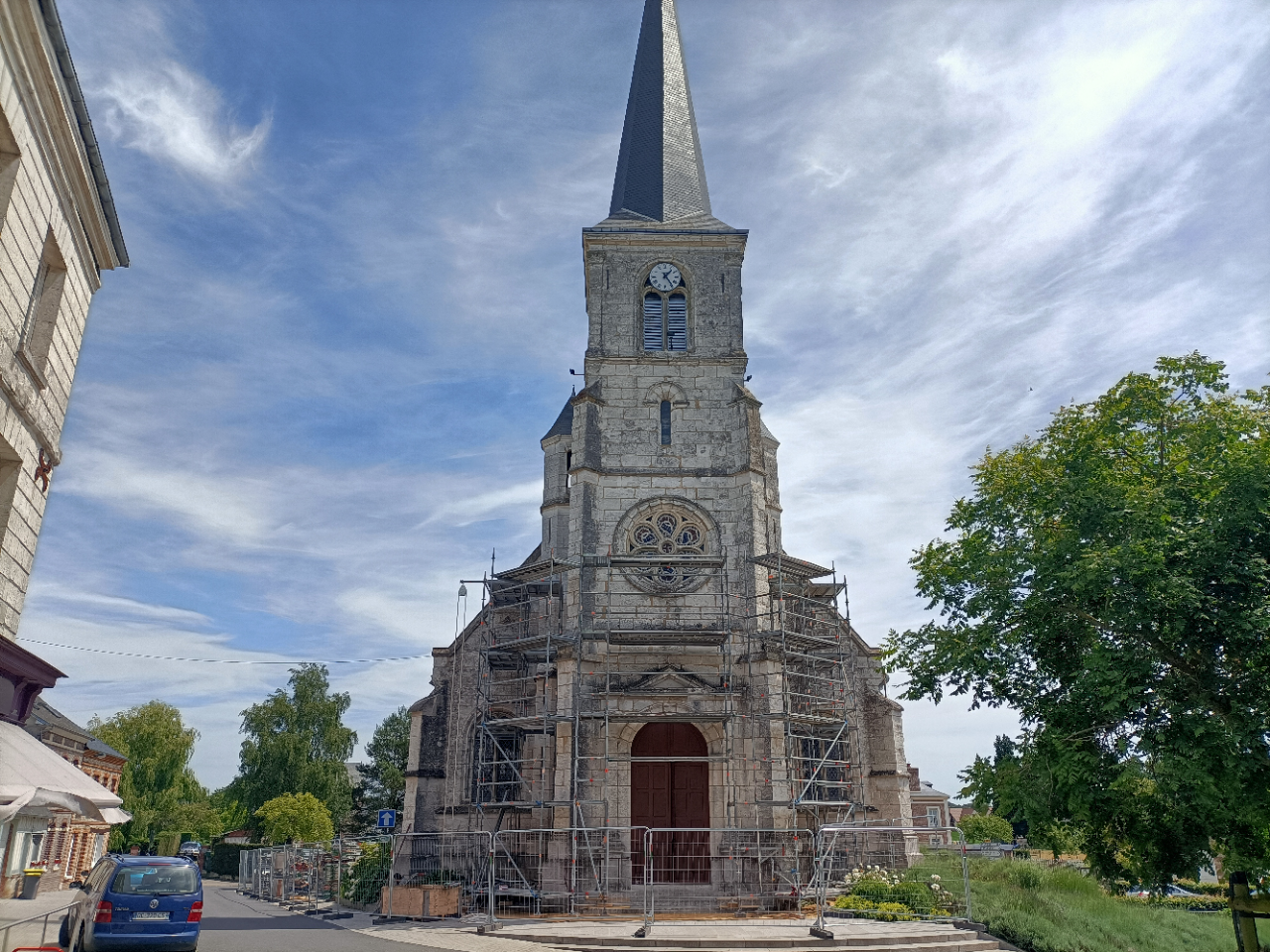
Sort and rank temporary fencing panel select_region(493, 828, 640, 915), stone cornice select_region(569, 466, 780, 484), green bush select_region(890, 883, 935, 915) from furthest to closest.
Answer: stone cornice select_region(569, 466, 780, 484)
temporary fencing panel select_region(493, 828, 640, 915)
green bush select_region(890, 883, 935, 915)

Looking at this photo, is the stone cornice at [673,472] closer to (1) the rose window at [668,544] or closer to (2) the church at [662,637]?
(2) the church at [662,637]

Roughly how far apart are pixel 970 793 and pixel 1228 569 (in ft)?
15.3

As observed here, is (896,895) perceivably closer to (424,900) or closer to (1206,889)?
(424,900)

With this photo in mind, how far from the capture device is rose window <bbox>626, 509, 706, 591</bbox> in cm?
2189

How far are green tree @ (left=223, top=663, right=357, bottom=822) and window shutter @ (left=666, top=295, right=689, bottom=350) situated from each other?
31.6 metres

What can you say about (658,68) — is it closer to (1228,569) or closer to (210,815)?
(1228,569)

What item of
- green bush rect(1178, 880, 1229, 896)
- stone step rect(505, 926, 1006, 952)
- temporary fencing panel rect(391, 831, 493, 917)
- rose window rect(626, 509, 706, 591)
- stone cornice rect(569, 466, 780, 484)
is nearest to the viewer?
stone step rect(505, 926, 1006, 952)

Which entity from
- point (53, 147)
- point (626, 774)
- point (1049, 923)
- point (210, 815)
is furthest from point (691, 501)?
point (210, 815)

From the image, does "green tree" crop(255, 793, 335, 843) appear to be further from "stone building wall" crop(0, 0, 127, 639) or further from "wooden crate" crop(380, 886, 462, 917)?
"stone building wall" crop(0, 0, 127, 639)

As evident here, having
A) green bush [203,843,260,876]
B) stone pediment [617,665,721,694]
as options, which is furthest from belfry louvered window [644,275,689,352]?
green bush [203,843,260,876]

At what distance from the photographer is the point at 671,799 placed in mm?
20500

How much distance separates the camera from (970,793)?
1288 centimetres

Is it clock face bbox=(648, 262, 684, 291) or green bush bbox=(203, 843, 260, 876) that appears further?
green bush bbox=(203, 843, 260, 876)

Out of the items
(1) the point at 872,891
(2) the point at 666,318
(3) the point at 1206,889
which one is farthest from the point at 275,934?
(3) the point at 1206,889
